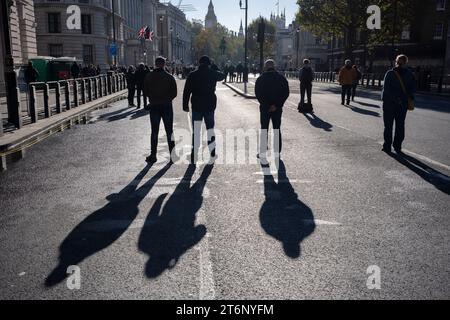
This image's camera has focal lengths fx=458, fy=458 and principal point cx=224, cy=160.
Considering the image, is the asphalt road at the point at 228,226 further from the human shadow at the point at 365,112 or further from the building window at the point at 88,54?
the building window at the point at 88,54

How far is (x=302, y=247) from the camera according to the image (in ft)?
14.1

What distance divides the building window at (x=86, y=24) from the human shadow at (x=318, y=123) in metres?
50.3

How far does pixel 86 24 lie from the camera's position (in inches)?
2341

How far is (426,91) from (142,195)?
29.2 m

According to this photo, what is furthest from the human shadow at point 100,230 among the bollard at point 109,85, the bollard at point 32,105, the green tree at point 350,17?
the green tree at point 350,17

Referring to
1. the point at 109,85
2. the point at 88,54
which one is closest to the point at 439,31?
the point at 109,85

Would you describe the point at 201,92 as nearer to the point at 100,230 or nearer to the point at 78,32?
the point at 100,230

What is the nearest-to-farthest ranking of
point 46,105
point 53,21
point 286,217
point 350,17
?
point 286,217 → point 46,105 → point 350,17 → point 53,21

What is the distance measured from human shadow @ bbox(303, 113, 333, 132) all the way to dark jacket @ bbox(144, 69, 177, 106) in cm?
536

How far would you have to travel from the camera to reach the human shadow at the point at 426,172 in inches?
260

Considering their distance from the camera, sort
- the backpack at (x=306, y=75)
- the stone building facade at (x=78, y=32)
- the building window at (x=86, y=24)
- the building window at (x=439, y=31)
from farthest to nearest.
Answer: the building window at (x=86, y=24)
the stone building facade at (x=78, y=32)
the building window at (x=439, y=31)
the backpack at (x=306, y=75)

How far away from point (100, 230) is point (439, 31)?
5501cm
